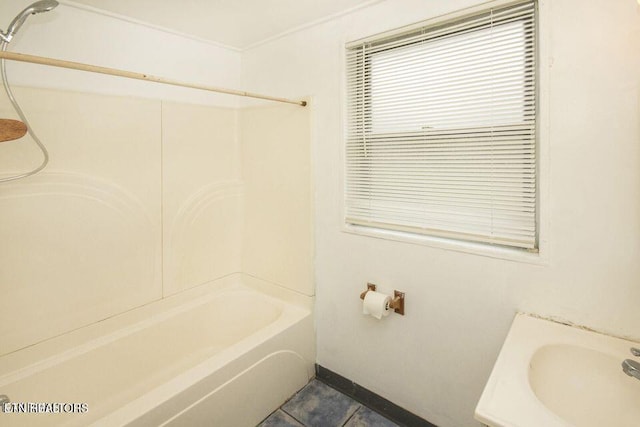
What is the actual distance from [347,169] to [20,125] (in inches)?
58.3

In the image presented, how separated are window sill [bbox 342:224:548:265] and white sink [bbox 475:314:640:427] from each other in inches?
10.8

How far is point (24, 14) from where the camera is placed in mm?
1368

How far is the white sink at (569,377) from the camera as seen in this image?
3.25ft

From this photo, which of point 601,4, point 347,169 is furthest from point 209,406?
point 601,4

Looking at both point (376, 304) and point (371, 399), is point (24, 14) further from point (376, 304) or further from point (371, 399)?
point (371, 399)

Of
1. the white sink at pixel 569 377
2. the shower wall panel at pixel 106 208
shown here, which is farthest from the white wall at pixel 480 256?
the shower wall panel at pixel 106 208

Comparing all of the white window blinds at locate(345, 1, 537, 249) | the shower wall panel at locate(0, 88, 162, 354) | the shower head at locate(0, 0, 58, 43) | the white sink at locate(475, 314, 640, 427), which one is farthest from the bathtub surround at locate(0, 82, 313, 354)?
the white sink at locate(475, 314, 640, 427)

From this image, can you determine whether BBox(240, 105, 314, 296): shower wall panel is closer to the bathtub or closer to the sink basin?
the bathtub

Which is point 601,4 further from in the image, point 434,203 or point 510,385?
point 510,385

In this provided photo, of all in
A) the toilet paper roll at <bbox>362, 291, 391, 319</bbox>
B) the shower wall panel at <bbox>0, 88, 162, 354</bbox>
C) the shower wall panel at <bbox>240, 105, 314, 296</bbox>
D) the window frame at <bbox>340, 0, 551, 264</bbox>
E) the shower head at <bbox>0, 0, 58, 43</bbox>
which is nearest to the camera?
the window frame at <bbox>340, 0, 551, 264</bbox>

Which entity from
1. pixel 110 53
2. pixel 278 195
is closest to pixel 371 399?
pixel 278 195

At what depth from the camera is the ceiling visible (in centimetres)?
169

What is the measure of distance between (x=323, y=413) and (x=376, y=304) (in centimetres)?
70

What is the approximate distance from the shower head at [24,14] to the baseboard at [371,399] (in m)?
2.26
